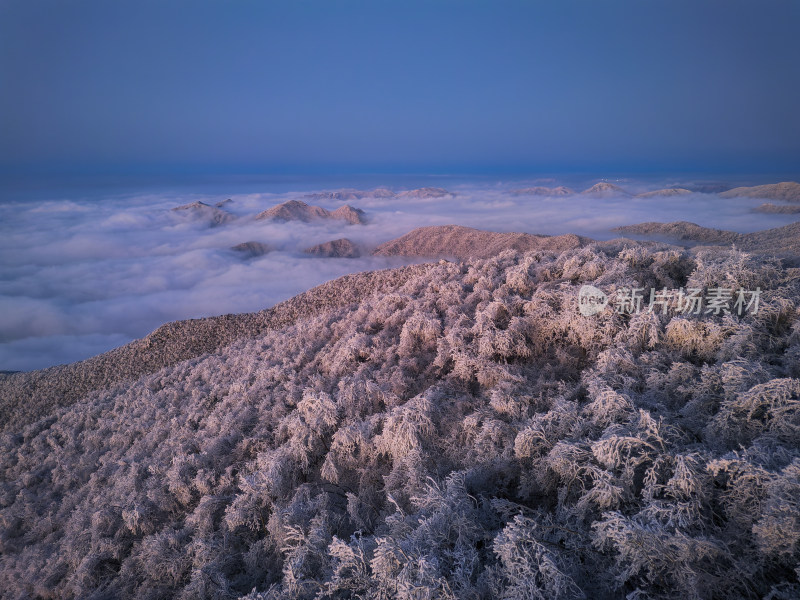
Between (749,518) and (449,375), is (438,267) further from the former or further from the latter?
(749,518)

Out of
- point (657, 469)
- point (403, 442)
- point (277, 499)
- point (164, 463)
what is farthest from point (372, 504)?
point (164, 463)

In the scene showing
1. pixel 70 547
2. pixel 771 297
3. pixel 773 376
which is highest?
pixel 771 297

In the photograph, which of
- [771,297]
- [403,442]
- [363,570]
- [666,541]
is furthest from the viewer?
[771,297]

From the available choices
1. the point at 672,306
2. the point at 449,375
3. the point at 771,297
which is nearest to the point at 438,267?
the point at 449,375

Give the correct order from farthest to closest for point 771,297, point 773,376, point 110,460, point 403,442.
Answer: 1. point 110,460
2. point 771,297
3. point 403,442
4. point 773,376

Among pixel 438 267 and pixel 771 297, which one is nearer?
pixel 771 297

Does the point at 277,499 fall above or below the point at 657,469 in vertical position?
below

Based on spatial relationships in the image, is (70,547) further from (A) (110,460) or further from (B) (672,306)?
(B) (672,306)
